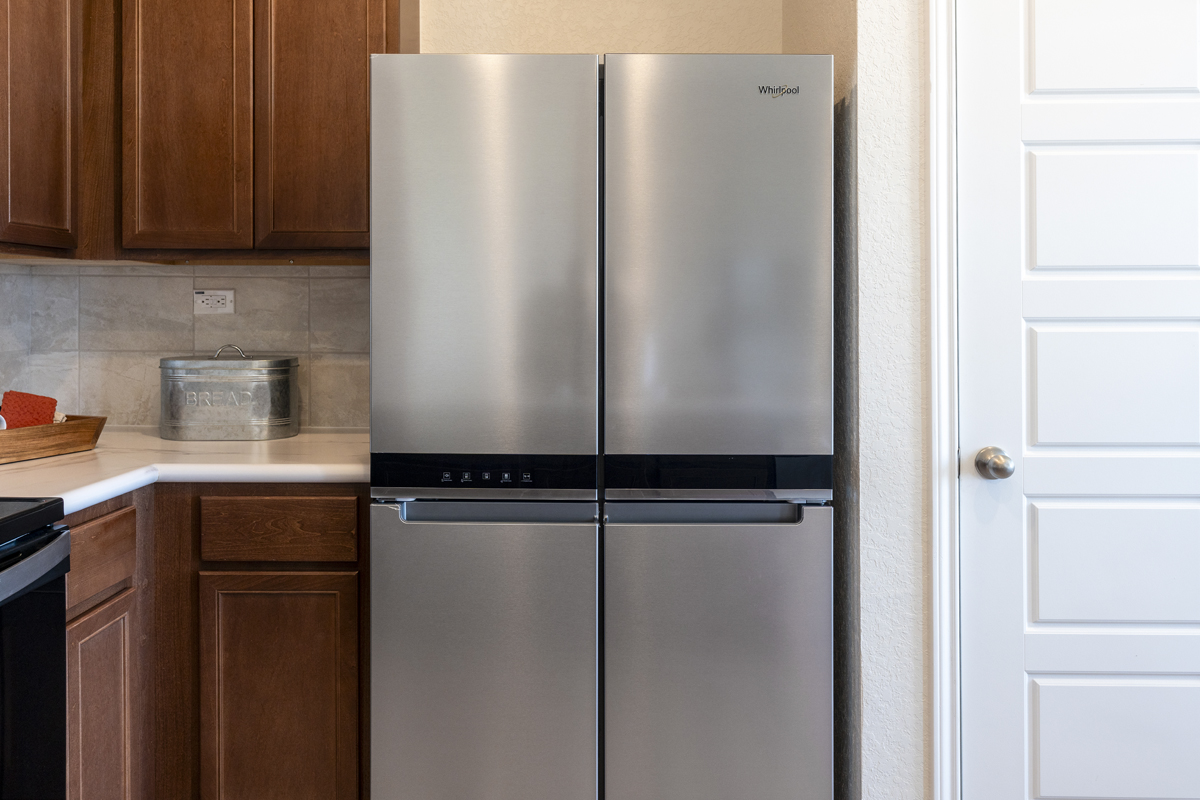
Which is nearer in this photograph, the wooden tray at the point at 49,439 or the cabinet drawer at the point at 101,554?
the cabinet drawer at the point at 101,554

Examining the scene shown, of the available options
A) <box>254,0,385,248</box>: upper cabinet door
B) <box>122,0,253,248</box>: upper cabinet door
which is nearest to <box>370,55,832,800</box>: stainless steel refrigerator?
<box>254,0,385,248</box>: upper cabinet door

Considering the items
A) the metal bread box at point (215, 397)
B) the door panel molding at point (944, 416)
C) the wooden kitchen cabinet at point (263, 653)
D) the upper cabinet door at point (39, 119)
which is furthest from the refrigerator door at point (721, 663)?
the upper cabinet door at point (39, 119)

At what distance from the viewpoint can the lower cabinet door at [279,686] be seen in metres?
1.59

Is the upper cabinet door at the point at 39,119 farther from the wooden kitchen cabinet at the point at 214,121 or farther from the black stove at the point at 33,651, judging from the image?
the black stove at the point at 33,651

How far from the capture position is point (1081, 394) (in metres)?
1.43

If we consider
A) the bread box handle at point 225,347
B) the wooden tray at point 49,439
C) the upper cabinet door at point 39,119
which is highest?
the upper cabinet door at point 39,119

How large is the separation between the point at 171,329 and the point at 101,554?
3.16 ft

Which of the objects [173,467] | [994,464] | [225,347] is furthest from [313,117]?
[994,464]

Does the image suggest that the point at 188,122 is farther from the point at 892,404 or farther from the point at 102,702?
the point at 892,404

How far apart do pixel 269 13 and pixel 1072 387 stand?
6.63 ft

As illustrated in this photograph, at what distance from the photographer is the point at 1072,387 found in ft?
4.71

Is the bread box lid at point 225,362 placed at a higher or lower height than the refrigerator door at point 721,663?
higher

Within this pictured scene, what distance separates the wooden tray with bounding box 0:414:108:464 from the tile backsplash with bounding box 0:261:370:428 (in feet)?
1.13

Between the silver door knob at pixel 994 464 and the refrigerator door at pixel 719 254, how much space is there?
300 mm
